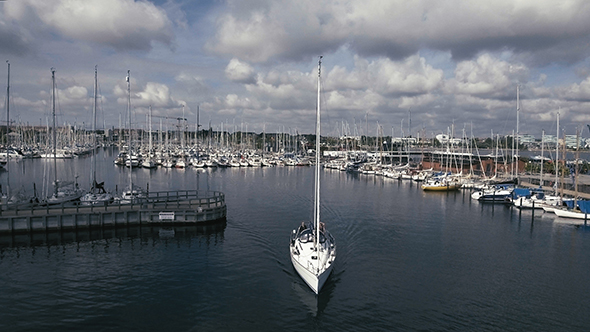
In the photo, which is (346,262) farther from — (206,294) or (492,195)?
(492,195)

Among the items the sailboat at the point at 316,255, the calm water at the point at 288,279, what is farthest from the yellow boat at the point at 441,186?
the sailboat at the point at 316,255

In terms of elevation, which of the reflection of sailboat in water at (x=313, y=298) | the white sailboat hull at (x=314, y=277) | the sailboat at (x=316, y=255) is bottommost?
the reflection of sailboat in water at (x=313, y=298)

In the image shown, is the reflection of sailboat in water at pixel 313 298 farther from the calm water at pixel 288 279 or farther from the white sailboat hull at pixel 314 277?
the white sailboat hull at pixel 314 277

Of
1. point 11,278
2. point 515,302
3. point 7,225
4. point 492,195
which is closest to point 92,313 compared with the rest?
point 11,278

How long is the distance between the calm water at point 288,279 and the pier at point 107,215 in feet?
4.33

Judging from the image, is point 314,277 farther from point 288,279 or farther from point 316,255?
point 288,279

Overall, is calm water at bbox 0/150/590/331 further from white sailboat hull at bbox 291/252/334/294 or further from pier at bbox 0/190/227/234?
pier at bbox 0/190/227/234

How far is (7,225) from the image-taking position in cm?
4100

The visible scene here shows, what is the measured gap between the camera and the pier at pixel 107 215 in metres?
41.6

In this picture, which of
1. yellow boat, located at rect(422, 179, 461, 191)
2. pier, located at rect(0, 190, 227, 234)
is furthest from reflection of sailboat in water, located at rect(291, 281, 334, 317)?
yellow boat, located at rect(422, 179, 461, 191)

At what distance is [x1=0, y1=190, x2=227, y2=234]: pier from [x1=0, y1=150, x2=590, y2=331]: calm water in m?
1.32

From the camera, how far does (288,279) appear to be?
30953 millimetres

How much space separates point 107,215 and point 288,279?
25.3m

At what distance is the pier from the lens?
136 feet
